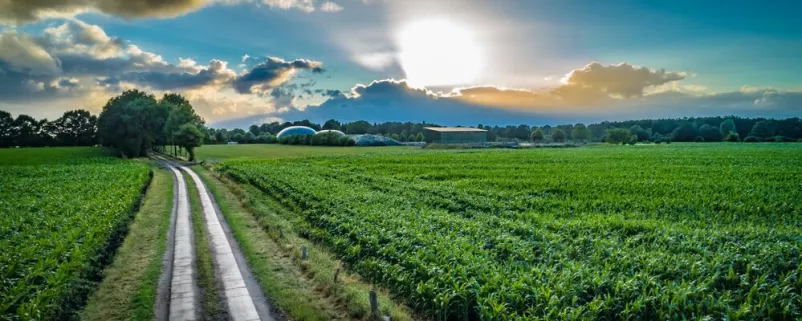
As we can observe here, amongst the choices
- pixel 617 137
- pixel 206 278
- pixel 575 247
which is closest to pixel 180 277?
pixel 206 278

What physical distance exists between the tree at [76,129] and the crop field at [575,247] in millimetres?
153437

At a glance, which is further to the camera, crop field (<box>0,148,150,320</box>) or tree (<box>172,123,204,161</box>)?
tree (<box>172,123,204,161</box>)

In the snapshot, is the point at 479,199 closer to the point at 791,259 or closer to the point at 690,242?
the point at 690,242

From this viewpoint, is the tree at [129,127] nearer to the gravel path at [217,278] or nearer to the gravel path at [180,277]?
the gravel path at [180,277]

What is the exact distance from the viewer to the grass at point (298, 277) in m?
12.7

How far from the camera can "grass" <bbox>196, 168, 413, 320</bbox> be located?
12.7 metres

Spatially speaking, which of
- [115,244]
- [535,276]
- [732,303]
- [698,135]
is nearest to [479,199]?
[535,276]

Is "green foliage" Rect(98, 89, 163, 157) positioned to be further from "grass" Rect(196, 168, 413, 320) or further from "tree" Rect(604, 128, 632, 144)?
"tree" Rect(604, 128, 632, 144)

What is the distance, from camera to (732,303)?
11.0 meters

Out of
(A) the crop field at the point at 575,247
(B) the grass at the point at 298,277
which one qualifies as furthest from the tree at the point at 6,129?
(B) the grass at the point at 298,277

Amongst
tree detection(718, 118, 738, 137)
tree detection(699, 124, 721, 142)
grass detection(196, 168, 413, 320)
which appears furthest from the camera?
tree detection(718, 118, 738, 137)

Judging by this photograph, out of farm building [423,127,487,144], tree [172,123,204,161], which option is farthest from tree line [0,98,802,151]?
farm building [423,127,487,144]

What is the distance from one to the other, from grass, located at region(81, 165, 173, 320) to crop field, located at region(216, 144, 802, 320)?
22.3 feet

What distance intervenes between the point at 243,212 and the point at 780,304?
26677 millimetres
